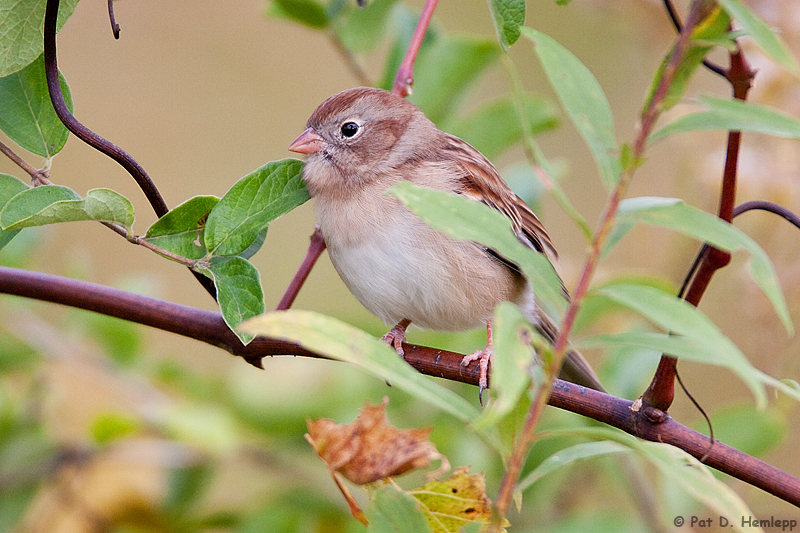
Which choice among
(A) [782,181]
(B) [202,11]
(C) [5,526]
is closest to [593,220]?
(A) [782,181]

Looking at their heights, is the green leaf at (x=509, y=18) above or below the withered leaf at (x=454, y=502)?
above

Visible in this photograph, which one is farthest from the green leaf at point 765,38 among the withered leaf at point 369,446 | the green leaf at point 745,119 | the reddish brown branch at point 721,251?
the withered leaf at point 369,446

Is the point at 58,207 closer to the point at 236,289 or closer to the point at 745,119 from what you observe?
the point at 236,289

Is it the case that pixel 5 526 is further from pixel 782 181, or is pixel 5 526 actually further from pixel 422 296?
pixel 782 181

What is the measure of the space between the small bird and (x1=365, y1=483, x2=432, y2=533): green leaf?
0.85m

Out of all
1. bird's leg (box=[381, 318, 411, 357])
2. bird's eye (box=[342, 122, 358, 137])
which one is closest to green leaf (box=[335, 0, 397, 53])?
bird's eye (box=[342, 122, 358, 137])

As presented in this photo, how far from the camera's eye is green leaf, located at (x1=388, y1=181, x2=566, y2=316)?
737 mm

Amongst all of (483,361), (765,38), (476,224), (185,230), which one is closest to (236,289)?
(185,230)

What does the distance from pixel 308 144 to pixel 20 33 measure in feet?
3.08

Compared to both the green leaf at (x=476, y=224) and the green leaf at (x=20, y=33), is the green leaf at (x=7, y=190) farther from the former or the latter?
the green leaf at (x=476, y=224)

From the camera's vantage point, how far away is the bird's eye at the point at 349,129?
2.08 meters

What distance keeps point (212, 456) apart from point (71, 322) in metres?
0.67

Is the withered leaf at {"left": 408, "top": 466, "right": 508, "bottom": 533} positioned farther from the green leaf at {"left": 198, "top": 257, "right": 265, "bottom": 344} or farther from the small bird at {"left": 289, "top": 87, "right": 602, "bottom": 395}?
the small bird at {"left": 289, "top": 87, "right": 602, "bottom": 395}

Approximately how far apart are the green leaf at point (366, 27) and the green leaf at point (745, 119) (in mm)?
1270
